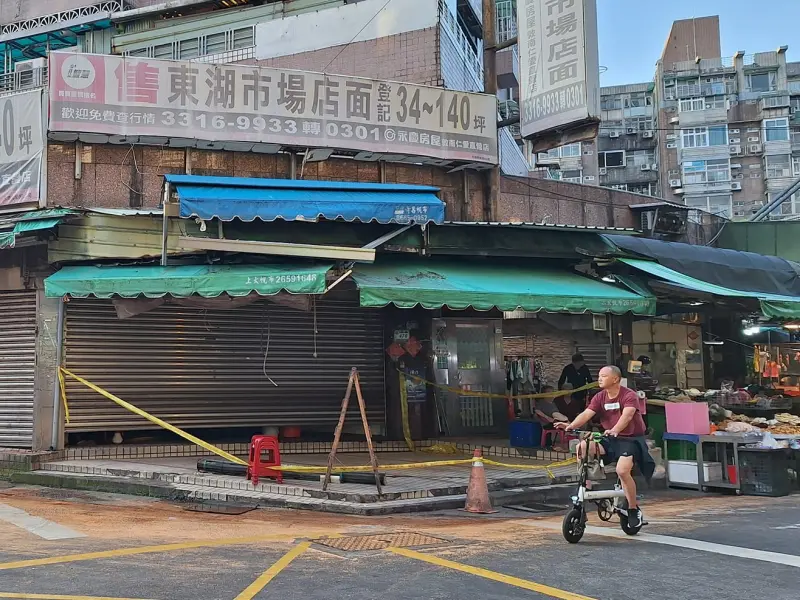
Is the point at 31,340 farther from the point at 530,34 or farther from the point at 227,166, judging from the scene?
the point at 530,34

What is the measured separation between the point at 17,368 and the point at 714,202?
43498 mm

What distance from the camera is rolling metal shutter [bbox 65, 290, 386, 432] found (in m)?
12.1

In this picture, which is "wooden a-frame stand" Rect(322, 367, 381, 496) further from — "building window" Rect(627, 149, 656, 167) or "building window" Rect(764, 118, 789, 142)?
"building window" Rect(627, 149, 656, 167)

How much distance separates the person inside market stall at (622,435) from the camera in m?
7.30

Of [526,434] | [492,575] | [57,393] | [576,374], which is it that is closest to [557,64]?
[576,374]

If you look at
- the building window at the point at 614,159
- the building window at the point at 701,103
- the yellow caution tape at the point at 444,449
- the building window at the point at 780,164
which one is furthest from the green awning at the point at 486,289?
the building window at the point at 614,159

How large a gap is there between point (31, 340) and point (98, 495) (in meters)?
3.16

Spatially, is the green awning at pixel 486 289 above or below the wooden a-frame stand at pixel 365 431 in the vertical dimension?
above

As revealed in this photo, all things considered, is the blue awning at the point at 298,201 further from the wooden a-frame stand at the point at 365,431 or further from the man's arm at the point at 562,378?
the man's arm at the point at 562,378

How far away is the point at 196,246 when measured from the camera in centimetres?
1070

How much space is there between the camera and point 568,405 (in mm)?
14047

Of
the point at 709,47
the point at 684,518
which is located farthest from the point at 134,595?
the point at 709,47

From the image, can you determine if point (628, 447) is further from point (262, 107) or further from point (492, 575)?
point (262, 107)

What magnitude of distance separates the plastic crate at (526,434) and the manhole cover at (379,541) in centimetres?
586
